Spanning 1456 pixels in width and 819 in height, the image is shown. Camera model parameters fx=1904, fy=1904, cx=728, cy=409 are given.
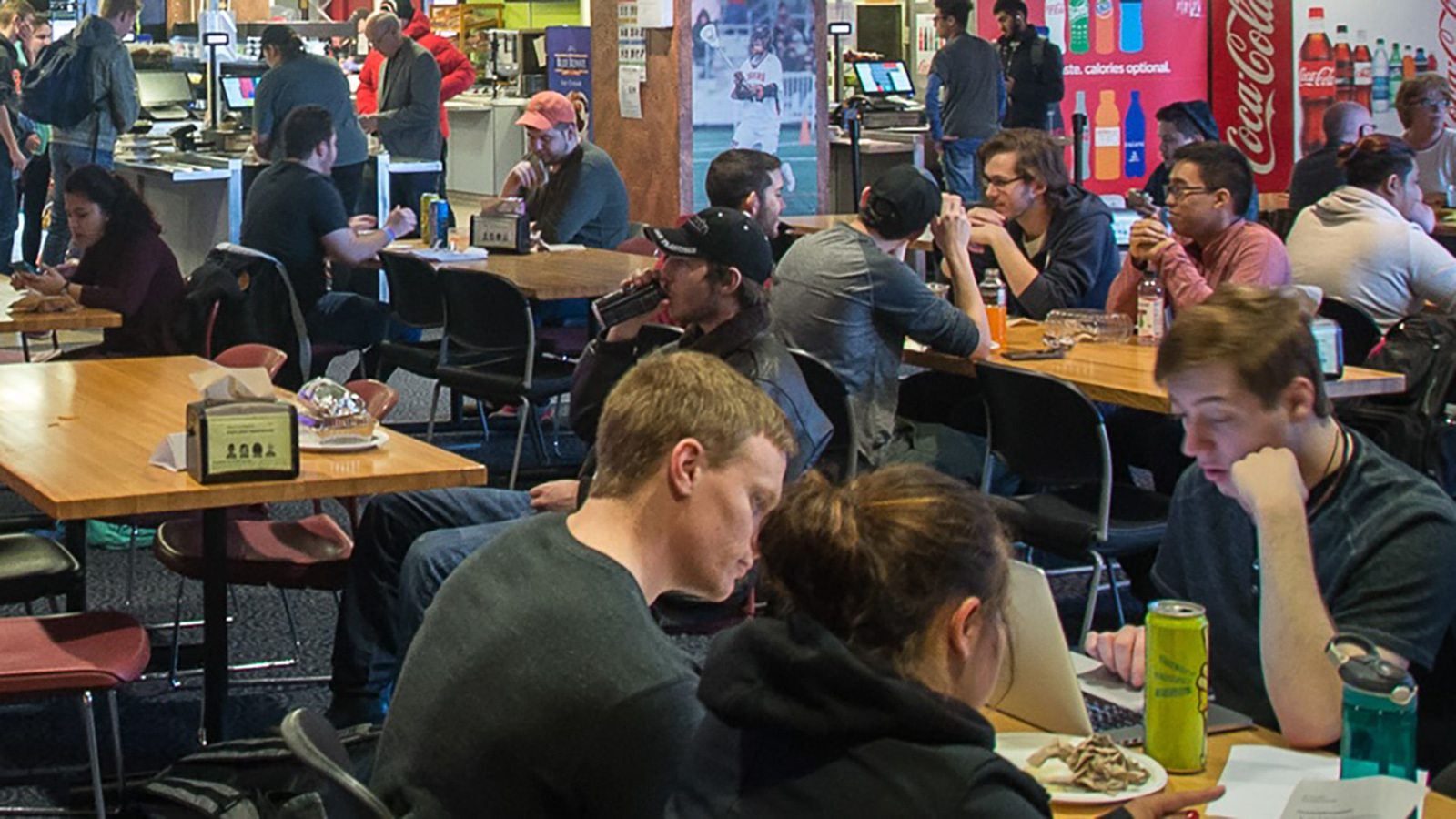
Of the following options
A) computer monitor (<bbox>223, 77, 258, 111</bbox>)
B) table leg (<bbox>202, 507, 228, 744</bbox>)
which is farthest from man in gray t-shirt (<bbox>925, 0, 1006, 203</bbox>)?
table leg (<bbox>202, 507, 228, 744</bbox>)

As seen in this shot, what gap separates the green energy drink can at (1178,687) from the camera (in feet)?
7.06

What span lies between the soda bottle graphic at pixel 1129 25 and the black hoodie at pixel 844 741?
11702 mm

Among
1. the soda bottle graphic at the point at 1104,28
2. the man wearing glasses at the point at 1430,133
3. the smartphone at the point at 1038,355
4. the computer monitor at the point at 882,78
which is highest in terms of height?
the soda bottle graphic at the point at 1104,28

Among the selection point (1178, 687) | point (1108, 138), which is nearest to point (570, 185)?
point (1178, 687)

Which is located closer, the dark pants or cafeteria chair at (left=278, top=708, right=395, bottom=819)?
cafeteria chair at (left=278, top=708, right=395, bottom=819)

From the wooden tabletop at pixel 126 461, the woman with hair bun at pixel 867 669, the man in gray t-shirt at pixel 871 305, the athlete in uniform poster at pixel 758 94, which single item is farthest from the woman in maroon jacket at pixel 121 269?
the woman with hair bun at pixel 867 669

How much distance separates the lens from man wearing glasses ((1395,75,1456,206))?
861 centimetres

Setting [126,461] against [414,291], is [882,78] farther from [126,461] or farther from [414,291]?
[126,461]

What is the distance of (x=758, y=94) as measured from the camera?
9508 millimetres

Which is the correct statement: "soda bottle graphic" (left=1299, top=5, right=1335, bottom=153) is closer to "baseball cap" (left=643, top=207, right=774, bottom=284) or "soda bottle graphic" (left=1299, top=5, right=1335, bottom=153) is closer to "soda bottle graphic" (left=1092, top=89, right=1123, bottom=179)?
"soda bottle graphic" (left=1092, top=89, right=1123, bottom=179)

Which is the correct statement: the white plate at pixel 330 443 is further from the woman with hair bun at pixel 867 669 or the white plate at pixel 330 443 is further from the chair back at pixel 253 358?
the woman with hair bun at pixel 867 669

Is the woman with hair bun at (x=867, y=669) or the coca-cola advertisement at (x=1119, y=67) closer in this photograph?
the woman with hair bun at (x=867, y=669)

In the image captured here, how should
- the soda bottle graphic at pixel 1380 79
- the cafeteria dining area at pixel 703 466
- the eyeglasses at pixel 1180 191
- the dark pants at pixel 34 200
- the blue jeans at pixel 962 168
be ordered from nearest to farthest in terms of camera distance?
the cafeteria dining area at pixel 703 466 → the eyeglasses at pixel 1180 191 → the dark pants at pixel 34 200 → the blue jeans at pixel 962 168 → the soda bottle graphic at pixel 1380 79

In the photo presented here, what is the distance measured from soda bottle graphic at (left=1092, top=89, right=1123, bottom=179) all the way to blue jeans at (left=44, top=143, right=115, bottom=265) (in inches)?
250
